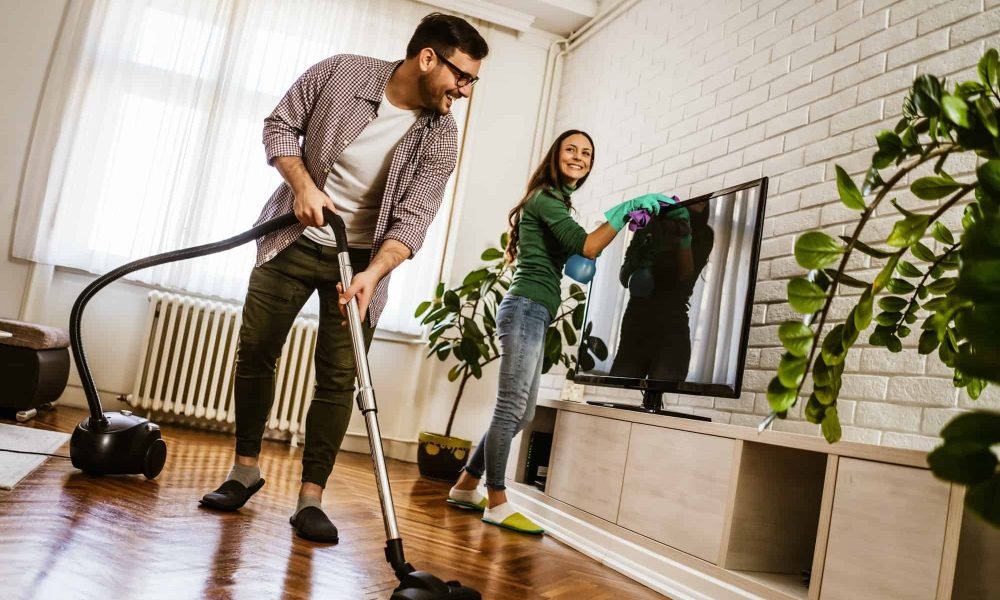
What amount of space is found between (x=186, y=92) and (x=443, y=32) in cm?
289

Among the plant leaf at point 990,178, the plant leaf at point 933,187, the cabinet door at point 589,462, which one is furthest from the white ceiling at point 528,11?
the plant leaf at point 990,178

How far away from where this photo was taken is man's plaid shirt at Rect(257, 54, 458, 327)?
2.09 metres

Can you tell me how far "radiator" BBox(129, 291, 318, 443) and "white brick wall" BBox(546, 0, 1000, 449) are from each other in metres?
1.77

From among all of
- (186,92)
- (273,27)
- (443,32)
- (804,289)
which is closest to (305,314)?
(186,92)

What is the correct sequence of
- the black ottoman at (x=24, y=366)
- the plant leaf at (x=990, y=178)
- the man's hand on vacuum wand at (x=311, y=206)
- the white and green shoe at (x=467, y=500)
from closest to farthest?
the plant leaf at (x=990, y=178) → the man's hand on vacuum wand at (x=311, y=206) → the white and green shoe at (x=467, y=500) → the black ottoman at (x=24, y=366)

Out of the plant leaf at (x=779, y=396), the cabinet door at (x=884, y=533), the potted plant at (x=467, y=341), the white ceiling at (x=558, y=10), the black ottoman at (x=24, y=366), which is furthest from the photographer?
the white ceiling at (x=558, y=10)

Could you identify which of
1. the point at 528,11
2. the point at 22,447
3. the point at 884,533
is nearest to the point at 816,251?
the point at 884,533

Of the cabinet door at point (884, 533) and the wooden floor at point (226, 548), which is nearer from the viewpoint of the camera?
the wooden floor at point (226, 548)

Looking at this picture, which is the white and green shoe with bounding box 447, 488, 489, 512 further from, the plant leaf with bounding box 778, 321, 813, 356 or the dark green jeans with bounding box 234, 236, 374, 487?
the plant leaf with bounding box 778, 321, 813, 356

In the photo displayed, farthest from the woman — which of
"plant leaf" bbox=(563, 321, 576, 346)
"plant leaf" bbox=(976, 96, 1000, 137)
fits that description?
"plant leaf" bbox=(976, 96, 1000, 137)

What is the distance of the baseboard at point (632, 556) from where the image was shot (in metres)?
2.03

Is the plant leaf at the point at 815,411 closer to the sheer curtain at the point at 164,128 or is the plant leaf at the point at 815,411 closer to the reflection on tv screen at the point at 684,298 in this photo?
the reflection on tv screen at the point at 684,298

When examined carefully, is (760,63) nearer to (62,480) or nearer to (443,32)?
(443,32)

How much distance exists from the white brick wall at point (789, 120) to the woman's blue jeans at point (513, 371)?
0.70 meters
